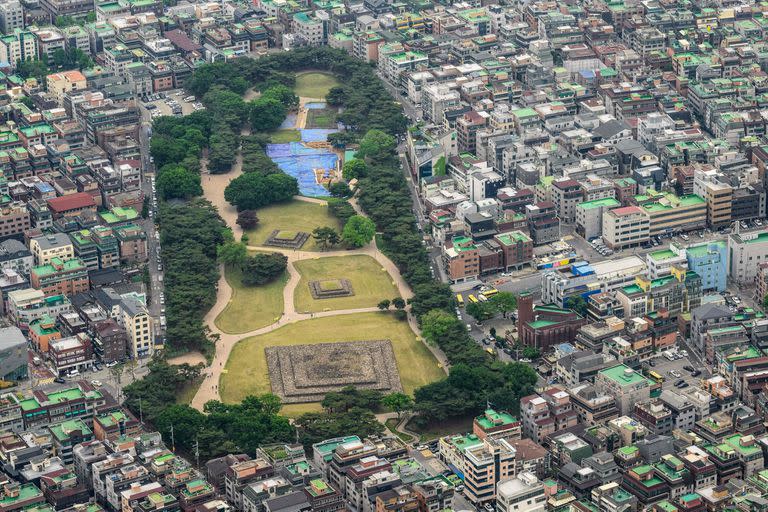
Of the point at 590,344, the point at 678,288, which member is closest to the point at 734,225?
the point at 678,288

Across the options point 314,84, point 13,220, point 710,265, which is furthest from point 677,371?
point 314,84

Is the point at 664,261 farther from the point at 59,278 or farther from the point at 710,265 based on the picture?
the point at 59,278

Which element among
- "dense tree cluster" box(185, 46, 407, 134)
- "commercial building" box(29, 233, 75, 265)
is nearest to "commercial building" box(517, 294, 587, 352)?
"commercial building" box(29, 233, 75, 265)

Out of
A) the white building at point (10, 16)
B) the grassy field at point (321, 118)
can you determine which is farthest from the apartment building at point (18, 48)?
the grassy field at point (321, 118)

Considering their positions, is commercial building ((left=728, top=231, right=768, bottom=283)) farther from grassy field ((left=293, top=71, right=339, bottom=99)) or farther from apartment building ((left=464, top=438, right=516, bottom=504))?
grassy field ((left=293, top=71, right=339, bottom=99))

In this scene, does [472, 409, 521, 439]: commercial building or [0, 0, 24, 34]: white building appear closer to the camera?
[472, 409, 521, 439]: commercial building

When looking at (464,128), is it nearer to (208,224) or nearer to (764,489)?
(208,224)

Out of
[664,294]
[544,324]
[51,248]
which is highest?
[51,248]
